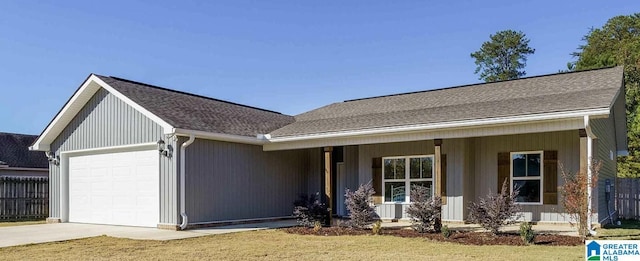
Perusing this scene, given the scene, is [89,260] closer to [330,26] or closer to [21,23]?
[21,23]

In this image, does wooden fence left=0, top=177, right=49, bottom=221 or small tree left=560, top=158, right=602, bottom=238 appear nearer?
small tree left=560, top=158, right=602, bottom=238

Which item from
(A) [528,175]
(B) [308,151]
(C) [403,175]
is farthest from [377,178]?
(A) [528,175]

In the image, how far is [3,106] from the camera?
29.5m

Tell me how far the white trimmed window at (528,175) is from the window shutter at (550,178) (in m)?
0.10

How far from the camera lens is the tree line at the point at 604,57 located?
86.6 feet

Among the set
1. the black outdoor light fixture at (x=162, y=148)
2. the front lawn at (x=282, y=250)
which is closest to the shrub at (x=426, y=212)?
the front lawn at (x=282, y=250)

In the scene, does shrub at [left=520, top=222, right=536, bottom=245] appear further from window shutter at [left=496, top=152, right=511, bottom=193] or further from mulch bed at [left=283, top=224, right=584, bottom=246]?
window shutter at [left=496, top=152, right=511, bottom=193]

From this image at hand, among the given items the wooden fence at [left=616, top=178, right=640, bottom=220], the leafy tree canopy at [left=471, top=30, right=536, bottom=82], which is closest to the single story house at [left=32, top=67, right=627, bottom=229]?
the wooden fence at [left=616, top=178, right=640, bottom=220]

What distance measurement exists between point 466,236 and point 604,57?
26633 millimetres

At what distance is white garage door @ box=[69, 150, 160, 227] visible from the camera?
13.1 meters

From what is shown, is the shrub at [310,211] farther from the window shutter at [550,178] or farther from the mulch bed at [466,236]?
the window shutter at [550,178]

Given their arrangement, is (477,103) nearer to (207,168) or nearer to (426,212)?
(426,212)

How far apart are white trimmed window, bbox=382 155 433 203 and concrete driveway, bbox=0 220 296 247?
3582 millimetres

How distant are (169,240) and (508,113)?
7.71 metres
